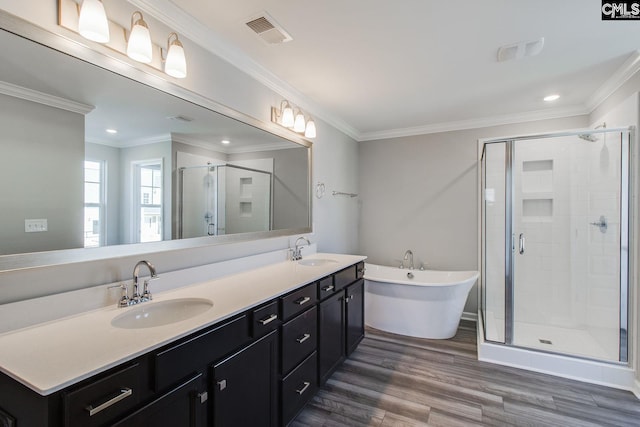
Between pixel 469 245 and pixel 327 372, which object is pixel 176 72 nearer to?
pixel 327 372

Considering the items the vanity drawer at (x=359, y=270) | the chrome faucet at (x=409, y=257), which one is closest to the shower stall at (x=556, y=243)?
the chrome faucet at (x=409, y=257)

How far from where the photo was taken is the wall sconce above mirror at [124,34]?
126cm

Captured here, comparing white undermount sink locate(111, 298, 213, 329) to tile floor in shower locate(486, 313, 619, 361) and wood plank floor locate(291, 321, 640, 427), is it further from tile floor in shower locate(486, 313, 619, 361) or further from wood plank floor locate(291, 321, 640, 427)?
tile floor in shower locate(486, 313, 619, 361)

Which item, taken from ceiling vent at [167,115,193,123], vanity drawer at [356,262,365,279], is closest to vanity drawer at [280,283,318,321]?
vanity drawer at [356,262,365,279]

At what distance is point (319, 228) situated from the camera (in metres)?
3.34

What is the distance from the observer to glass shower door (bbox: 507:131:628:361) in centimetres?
270

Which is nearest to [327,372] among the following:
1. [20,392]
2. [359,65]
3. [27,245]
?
[20,392]

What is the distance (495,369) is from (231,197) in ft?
8.69

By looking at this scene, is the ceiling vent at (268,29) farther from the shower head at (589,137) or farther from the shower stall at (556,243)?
the shower head at (589,137)

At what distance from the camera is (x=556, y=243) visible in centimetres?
331

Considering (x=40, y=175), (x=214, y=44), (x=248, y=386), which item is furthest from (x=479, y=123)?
(x=40, y=175)

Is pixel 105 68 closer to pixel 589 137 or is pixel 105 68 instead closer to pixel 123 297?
pixel 123 297

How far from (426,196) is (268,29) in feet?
9.68

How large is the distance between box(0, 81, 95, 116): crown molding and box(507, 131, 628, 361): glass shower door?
337 centimetres
